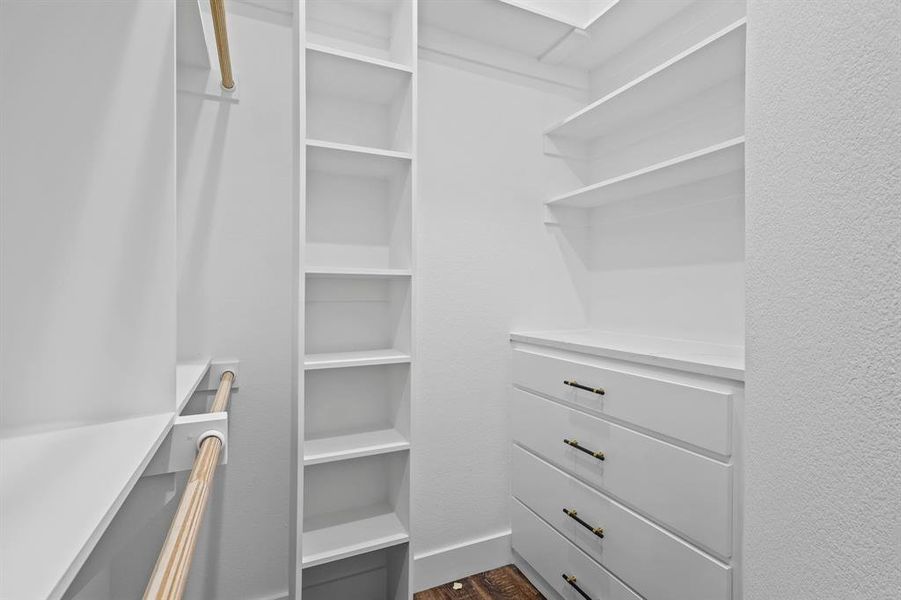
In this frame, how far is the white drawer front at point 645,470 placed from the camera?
1072mm

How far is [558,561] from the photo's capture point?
5.20 ft

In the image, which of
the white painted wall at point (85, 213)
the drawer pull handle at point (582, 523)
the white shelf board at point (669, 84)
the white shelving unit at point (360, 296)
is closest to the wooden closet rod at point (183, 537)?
the white painted wall at point (85, 213)

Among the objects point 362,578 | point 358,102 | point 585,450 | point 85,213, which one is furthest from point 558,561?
point 358,102

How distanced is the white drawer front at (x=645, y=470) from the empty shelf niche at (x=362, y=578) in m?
0.65

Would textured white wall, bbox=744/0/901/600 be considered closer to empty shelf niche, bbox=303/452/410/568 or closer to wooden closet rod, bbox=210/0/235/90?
empty shelf niche, bbox=303/452/410/568

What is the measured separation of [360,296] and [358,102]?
72cm

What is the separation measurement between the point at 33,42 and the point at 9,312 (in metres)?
0.41

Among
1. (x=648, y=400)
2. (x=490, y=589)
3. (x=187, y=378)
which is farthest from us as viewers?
(x=490, y=589)

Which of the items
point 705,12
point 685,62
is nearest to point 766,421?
point 685,62

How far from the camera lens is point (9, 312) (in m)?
→ 0.64

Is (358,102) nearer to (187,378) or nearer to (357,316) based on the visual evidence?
(357,316)

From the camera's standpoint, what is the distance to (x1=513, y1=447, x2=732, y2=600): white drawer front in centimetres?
111

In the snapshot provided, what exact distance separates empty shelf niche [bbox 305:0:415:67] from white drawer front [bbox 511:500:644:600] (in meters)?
1.79

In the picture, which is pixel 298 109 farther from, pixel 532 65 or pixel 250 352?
pixel 532 65
